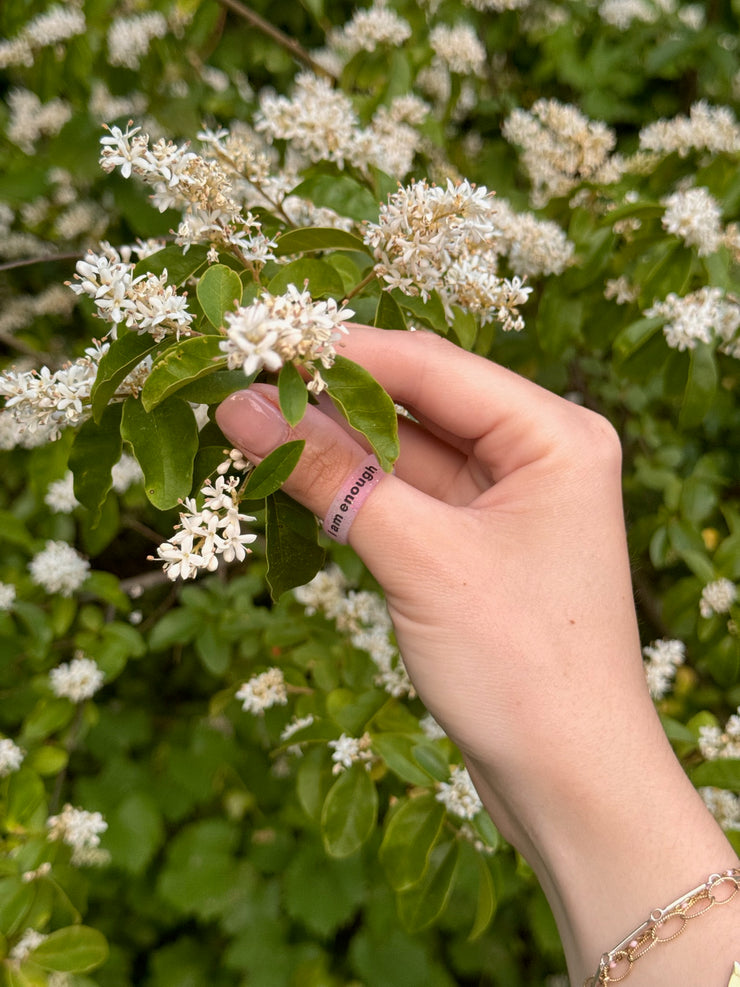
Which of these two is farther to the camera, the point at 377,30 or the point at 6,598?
the point at 377,30

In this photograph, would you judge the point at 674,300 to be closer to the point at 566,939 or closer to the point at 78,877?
the point at 566,939

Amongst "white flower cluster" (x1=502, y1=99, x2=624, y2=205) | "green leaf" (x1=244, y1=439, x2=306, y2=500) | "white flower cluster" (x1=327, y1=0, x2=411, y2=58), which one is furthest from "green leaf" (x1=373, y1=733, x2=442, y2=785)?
"white flower cluster" (x1=327, y1=0, x2=411, y2=58)

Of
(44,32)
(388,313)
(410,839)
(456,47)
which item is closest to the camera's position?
(388,313)

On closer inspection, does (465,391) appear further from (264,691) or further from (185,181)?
(264,691)

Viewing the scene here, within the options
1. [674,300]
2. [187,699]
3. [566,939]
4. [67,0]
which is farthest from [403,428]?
[187,699]

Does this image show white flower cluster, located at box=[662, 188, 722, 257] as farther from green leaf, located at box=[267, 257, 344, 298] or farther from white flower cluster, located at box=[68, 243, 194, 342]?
white flower cluster, located at box=[68, 243, 194, 342]

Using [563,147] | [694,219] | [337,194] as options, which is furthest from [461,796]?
[563,147]

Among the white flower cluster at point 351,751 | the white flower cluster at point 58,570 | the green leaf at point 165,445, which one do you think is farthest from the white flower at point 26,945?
the green leaf at point 165,445
